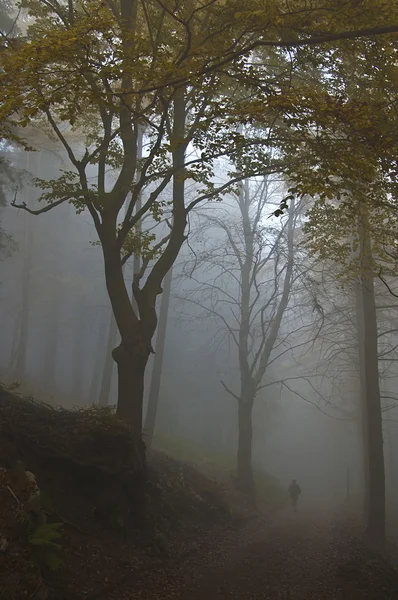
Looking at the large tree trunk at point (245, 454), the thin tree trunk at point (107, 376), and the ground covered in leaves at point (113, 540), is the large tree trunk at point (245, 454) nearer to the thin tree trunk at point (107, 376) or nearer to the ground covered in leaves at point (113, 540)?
the thin tree trunk at point (107, 376)

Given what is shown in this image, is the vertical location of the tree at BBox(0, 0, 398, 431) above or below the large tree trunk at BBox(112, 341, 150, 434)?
above

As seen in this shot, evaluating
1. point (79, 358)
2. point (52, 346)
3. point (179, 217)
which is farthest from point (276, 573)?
point (79, 358)

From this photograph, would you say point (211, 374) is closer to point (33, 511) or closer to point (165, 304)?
point (165, 304)

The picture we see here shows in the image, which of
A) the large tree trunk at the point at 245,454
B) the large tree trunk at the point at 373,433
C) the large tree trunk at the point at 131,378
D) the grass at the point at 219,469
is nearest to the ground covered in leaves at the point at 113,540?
the large tree trunk at the point at 131,378

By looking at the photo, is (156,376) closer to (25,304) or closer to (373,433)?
(373,433)

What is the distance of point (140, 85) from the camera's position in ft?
27.3

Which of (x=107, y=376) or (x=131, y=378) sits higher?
(x=107, y=376)

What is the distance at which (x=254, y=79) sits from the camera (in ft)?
20.7

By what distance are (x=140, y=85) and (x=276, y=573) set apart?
336 inches

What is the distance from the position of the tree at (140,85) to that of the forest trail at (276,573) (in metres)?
2.75

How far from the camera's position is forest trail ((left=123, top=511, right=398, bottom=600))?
627cm

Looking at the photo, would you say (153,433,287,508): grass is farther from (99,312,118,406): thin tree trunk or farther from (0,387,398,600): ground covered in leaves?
(0,387,398,600): ground covered in leaves

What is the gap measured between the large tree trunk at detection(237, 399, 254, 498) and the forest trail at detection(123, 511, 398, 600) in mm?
5515

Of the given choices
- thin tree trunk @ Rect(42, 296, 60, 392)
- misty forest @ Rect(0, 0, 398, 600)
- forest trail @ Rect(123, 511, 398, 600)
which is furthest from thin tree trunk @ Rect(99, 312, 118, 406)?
thin tree trunk @ Rect(42, 296, 60, 392)
